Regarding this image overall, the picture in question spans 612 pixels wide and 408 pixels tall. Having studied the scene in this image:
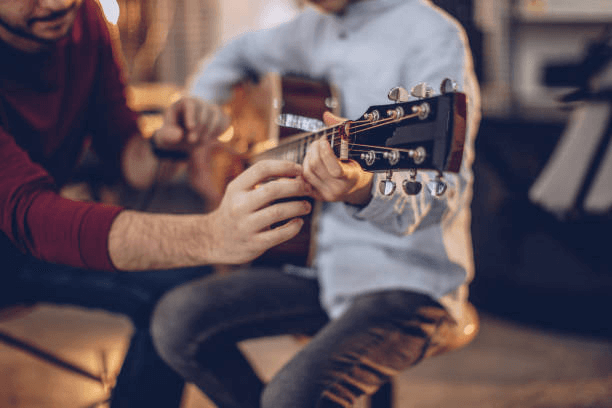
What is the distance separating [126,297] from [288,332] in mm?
402

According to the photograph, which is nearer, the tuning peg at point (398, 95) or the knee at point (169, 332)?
the tuning peg at point (398, 95)

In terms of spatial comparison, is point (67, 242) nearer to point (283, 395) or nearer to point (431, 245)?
point (283, 395)

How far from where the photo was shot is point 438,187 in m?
0.56

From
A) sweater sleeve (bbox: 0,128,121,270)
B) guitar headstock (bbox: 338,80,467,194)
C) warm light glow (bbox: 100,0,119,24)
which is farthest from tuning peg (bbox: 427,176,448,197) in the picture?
warm light glow (bbox: 100,0,119,24)

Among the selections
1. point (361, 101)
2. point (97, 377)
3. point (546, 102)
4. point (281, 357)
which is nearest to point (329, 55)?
point (361, 101)

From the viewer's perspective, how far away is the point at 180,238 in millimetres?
643

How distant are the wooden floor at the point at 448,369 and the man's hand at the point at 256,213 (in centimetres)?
94

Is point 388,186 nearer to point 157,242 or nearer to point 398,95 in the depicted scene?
point 398,95

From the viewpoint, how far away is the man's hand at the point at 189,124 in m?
0.99

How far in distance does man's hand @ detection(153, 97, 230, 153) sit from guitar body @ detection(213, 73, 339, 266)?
9 centimetres

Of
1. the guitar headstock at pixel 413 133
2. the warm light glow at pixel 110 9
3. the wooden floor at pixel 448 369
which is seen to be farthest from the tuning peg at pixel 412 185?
the wooden floor at pixel 448 369

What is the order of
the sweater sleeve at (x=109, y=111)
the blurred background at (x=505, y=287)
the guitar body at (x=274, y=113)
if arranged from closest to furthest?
the guitar body at (x=274, y=113) < the sweater sleeve at (x=109, y=111) < the blurred background at (x=505, y=287)

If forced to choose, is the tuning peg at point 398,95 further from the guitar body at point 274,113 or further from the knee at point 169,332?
the knee at point 169,332

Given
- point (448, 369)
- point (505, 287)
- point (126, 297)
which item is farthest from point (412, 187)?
point (505, 287)
